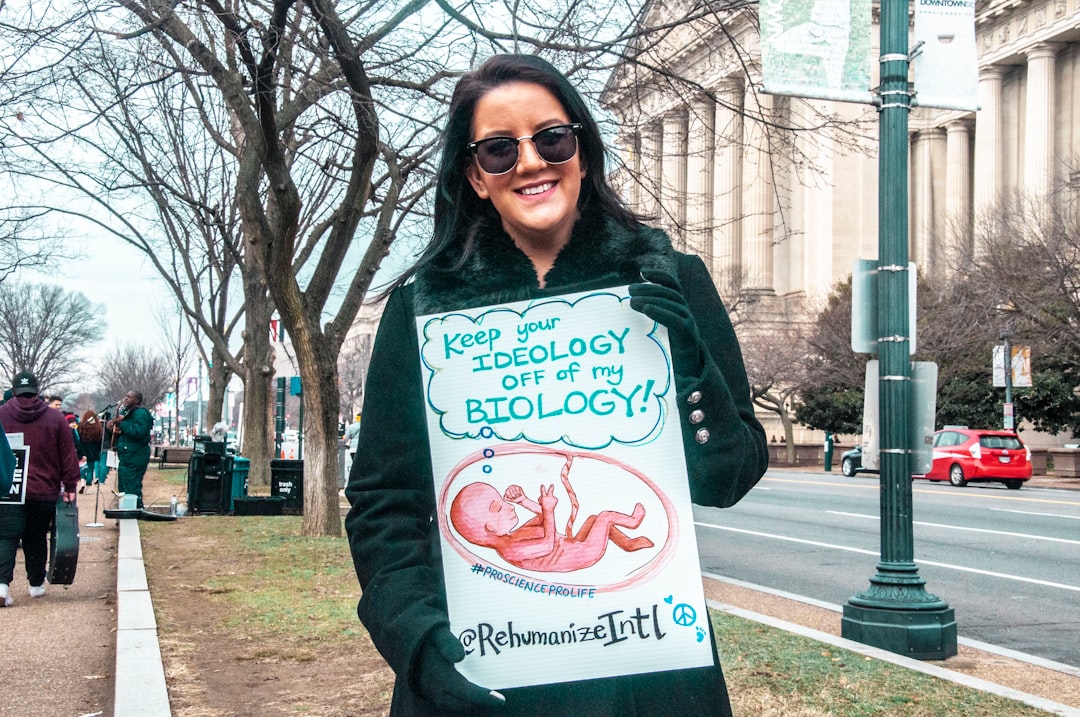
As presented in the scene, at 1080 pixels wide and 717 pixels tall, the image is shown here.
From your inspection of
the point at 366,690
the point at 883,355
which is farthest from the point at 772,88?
the point at 366,690

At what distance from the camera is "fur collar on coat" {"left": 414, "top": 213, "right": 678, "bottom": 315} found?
93.7 inches

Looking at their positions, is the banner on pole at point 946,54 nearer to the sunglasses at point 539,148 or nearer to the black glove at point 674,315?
the sunglasses at point 539,148

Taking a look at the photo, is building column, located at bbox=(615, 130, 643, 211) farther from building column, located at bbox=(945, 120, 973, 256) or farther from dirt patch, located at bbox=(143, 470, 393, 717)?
building column, located at bbox=(945, 120, 973, 256)

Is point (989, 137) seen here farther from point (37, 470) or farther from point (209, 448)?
point (37, 470)

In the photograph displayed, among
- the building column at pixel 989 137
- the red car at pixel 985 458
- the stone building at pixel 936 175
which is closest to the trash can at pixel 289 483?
the red car at pixel 985 458

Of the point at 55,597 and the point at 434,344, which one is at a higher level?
the point at 434,344

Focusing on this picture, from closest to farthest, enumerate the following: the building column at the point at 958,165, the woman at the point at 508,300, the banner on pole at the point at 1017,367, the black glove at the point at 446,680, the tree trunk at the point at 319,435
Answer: the black glove at the point at 446,680
the woman at the point at 508,300
the tree trunk at the point at 319,435
the banner on pole at the point at 1017,367
the building column at the point at 958,165

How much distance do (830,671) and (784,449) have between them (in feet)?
168

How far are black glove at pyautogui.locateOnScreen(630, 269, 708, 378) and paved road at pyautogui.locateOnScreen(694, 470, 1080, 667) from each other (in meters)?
8.05

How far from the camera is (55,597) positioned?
37.2 ft

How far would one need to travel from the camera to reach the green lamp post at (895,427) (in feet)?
29.0

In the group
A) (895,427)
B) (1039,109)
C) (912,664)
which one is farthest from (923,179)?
(912,664)

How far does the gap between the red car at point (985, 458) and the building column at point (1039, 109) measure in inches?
1103

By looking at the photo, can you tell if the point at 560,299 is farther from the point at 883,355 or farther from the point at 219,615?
the point at 219,615
